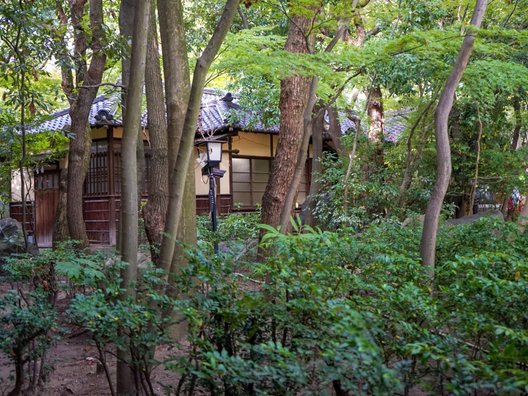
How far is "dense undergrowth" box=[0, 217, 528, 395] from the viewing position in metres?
2.11

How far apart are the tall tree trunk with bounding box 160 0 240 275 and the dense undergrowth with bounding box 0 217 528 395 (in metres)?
0.45

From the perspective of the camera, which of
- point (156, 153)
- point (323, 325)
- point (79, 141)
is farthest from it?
point (79, 141)

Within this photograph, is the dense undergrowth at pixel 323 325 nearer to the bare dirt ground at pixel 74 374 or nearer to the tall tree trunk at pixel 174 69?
the bare dirt ground at pixel 74 374

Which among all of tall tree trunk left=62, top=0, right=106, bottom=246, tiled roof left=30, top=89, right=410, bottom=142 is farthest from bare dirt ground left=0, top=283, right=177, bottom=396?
tiled roof left=30, top=89, right=410, bottom=142

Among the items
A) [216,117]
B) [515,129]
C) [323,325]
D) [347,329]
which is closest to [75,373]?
[323,325]

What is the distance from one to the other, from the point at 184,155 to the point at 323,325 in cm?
199

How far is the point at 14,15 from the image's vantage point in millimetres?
5945

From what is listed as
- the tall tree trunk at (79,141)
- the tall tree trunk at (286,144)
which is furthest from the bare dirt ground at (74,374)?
the tall tree trunk at (286,144)

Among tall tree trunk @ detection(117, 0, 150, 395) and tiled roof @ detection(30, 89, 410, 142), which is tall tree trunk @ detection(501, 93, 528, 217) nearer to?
tiled roof @ detection(30, 89, 410, 142)

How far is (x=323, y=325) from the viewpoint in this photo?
8.17 feet

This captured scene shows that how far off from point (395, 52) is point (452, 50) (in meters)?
0.60

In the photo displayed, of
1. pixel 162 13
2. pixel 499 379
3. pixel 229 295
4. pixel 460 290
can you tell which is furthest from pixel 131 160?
pixel 499 379

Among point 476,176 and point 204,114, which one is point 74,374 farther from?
point 204,114

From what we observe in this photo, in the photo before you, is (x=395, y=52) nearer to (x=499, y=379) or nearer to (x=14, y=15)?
(x=14, y=15)
